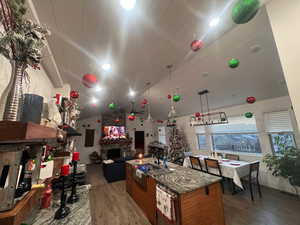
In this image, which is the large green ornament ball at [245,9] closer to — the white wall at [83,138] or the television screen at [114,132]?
the television screen at [114,132]

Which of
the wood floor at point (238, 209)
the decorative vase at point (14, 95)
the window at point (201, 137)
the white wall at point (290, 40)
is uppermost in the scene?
the white wall at point (290, 40)

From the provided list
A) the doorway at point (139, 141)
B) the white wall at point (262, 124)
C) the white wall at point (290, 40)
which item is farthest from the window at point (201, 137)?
the white wall at point (290, 40)

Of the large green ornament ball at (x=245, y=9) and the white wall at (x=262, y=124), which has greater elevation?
the large green ornament ball at (x=245, y=9)

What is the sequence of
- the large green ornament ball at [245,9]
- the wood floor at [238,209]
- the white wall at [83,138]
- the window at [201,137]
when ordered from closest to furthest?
the large green ornament ball at [245,9] < the wood floor at [238,209] < the window at [201,137] < the white wall at [83,138]

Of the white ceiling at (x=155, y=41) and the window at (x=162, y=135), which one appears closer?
the white ceiling at (x=155, y=41)

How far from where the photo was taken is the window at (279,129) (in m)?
3.31

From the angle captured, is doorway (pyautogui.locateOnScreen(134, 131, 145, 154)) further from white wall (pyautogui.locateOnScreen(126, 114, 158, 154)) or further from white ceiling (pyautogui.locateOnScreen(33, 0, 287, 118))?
white ceiling (pyautogui.locateOnScreen(33, 0, 287, 118))

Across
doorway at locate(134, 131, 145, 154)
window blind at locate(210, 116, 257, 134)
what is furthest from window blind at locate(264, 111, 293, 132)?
doorway at locate(134, 131, 145, 154)

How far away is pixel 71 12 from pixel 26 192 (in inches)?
61.9

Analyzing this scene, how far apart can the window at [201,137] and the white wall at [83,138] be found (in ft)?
20.4

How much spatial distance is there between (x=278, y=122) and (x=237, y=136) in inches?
53.1

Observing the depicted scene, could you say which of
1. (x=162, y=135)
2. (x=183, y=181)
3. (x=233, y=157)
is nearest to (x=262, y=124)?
(x=233, y=157)

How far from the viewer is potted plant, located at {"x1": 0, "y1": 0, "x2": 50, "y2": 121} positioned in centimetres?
55

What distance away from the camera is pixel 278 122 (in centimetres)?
355
